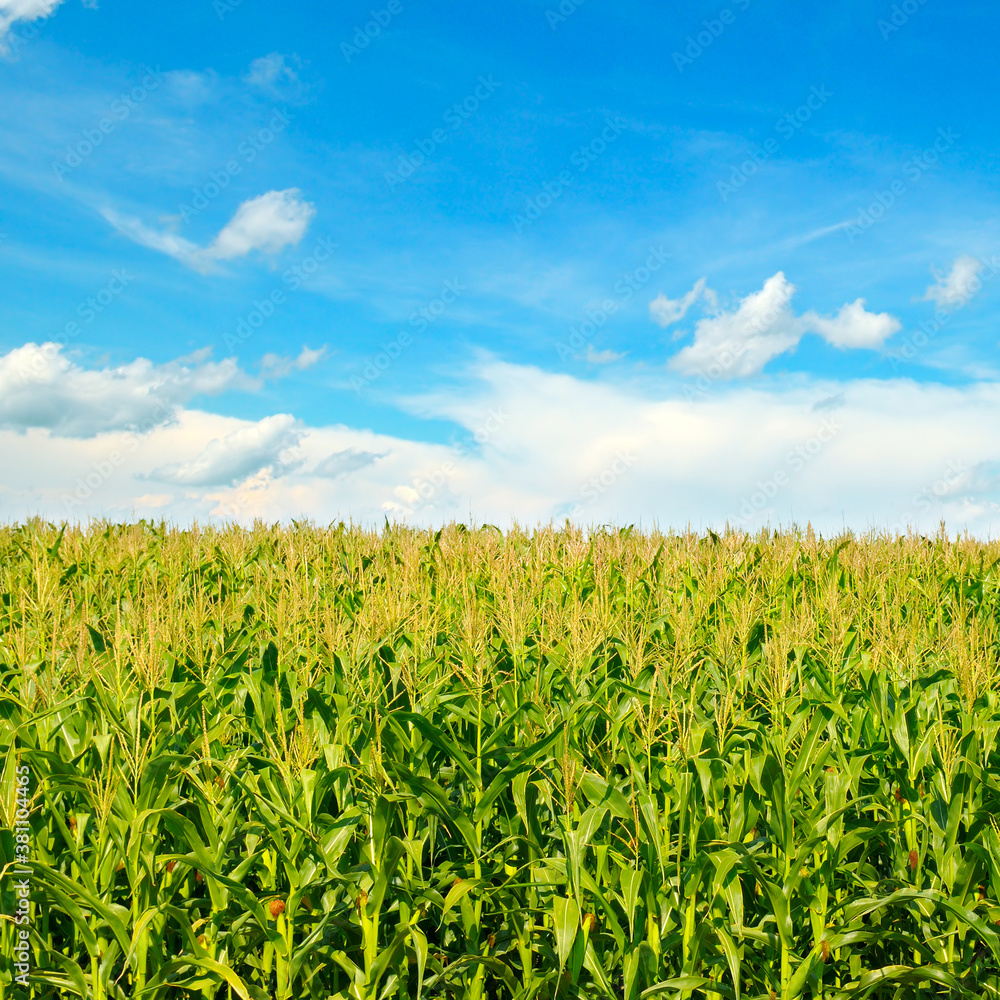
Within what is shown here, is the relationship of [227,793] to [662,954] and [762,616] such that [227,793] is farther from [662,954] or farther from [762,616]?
[762,616]

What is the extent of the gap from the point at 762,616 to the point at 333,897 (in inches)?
181

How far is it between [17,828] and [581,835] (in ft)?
8.21

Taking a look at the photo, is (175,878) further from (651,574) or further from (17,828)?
(651,574)

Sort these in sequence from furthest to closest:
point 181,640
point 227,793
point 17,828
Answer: point 181,640 → point 227,793 → point 17,828

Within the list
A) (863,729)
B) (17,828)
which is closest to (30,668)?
(17,828)

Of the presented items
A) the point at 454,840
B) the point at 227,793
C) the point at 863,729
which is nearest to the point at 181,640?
the point at 227,793

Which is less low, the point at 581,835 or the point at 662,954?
the point at 581,835

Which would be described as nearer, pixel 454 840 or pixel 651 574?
pixel 454 840

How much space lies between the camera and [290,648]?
507 centimetres

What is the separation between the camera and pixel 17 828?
322 centimetres

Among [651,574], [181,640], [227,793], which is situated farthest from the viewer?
[651,574]

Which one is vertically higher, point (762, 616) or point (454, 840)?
point (762, 616)

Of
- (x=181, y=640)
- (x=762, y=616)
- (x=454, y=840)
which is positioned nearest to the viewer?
(x=454, y=840)


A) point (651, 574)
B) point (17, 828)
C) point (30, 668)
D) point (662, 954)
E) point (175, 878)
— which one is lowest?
point (662, 954)
